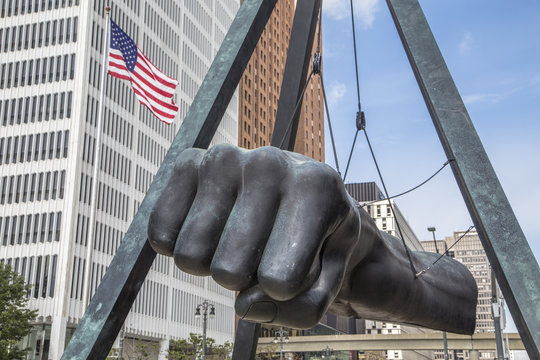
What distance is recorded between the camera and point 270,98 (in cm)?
10006

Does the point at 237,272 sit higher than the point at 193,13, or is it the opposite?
the point at 193,13

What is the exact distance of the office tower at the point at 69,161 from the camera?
49.0 m

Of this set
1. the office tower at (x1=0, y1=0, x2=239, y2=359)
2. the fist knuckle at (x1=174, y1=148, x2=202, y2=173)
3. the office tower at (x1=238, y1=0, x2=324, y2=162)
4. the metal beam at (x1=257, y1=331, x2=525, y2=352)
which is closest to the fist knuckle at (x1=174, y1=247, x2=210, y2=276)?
the fist knuckle at (x1=174, y1=148, x2=202, y2=173)

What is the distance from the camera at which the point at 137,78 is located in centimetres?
2431

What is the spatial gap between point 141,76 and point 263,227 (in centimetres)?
2313

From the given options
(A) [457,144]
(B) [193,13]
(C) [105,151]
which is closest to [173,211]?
(A) [457,144]

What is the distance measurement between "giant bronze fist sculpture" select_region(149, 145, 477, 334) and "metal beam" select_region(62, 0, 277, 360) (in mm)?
659

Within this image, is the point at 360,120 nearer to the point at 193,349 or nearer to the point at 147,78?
the point at 147,78

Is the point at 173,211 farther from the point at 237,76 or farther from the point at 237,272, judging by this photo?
the point at 237,76

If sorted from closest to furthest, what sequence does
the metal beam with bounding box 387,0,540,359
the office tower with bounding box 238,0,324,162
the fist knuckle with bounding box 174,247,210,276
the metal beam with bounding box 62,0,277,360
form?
the fist knuckle with bounding box 174,247,210,276 < the metal beam with bounding box 387,0,540,359 < the metal beam with bounding box 62,0,277,360 < the office tower with bounding box 238,0,324,162

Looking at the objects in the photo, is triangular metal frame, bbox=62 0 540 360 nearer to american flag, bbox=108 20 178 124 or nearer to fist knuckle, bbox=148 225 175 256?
fist knuckle, bbox=148 225 175 256

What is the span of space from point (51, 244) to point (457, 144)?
49.1 metres

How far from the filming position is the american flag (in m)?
24.4

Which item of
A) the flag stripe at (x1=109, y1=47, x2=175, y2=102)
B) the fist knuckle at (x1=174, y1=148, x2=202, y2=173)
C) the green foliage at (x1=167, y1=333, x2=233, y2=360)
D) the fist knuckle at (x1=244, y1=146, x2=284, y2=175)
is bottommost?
the fist knuckle at (x1=244, y1=146, x2=284, y2=175)
